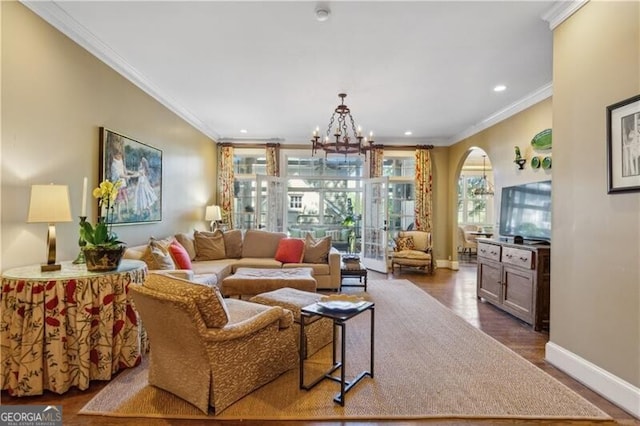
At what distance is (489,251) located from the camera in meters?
4.54

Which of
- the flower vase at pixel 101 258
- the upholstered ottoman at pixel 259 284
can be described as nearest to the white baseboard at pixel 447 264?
the upholstered ottoman at pixel 259 284

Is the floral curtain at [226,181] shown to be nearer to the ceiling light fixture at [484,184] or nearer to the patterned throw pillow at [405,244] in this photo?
the patterned throw pillow at [405,244]

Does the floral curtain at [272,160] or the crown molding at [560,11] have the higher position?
the crown molding at [560,11]

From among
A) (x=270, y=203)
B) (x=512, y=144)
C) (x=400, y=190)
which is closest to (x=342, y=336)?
(x=512, y=144)

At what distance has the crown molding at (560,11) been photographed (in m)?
2.47

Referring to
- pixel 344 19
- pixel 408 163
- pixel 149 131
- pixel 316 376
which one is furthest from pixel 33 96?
pixel 408 163

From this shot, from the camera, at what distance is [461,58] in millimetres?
3422

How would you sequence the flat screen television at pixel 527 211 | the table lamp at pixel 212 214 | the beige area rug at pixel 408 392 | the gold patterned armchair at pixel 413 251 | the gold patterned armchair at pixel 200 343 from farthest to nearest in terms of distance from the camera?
1. the gold patterned armchair at pixel 413 251
2. the table lamp at pixel 212 214
3. the flat screen television at pixel 527 211
4. the beige area rug at pixel 408 392
5. the gold patterned armchair at pixel 200 343

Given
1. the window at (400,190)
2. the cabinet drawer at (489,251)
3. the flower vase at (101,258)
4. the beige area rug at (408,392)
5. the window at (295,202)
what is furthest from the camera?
the window at (295,202)

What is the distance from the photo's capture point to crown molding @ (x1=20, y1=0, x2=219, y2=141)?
2557 millimetres

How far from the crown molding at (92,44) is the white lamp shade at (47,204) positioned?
4.72 ft

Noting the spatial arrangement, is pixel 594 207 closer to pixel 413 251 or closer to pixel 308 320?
pixel 308 320

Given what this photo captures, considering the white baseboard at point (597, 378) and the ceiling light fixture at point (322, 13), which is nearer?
the white baseboard at point (597, 378)

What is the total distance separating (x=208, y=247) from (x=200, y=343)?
3379mm
